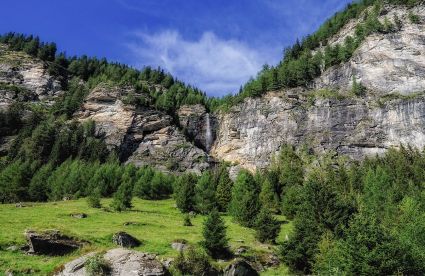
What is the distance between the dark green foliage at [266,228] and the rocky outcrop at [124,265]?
2463 cm

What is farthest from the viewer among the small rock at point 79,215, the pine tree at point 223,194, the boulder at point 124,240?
the pine tree at point 223,194

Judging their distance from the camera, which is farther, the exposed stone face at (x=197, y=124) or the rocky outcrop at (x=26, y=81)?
the rocky outcrop at (x=26, y=81)

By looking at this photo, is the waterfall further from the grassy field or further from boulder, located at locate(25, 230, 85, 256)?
boulder, located at locate(25, 230, 85, 256)

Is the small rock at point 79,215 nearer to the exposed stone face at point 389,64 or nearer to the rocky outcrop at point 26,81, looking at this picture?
the exposed stone face at point 389,64

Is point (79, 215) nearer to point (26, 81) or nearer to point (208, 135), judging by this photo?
point (208, 135)

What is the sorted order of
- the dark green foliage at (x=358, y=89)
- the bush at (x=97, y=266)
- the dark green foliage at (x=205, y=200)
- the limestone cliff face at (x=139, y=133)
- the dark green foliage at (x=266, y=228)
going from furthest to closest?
the limestone cliff face at (x=139, y=133) < the dark green foliage at (x=358, y=89) < the dark green foliage at (x=205, y=200) < the dark green foliage at (x=266, y=228) < the bush at (x=97, y=266)

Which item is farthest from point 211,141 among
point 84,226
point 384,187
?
point 84,226

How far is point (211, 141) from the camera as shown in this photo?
14638 centimetres

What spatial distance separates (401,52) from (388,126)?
29.7 m

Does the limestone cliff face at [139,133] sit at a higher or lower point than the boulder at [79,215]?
higher

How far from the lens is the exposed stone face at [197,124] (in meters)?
147

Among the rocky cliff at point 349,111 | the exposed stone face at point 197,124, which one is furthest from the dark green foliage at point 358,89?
the exposed stone face at point 197,124

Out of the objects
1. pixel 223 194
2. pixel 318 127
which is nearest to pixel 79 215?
pixel 223 194

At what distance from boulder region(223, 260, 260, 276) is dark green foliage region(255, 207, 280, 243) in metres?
12.9
